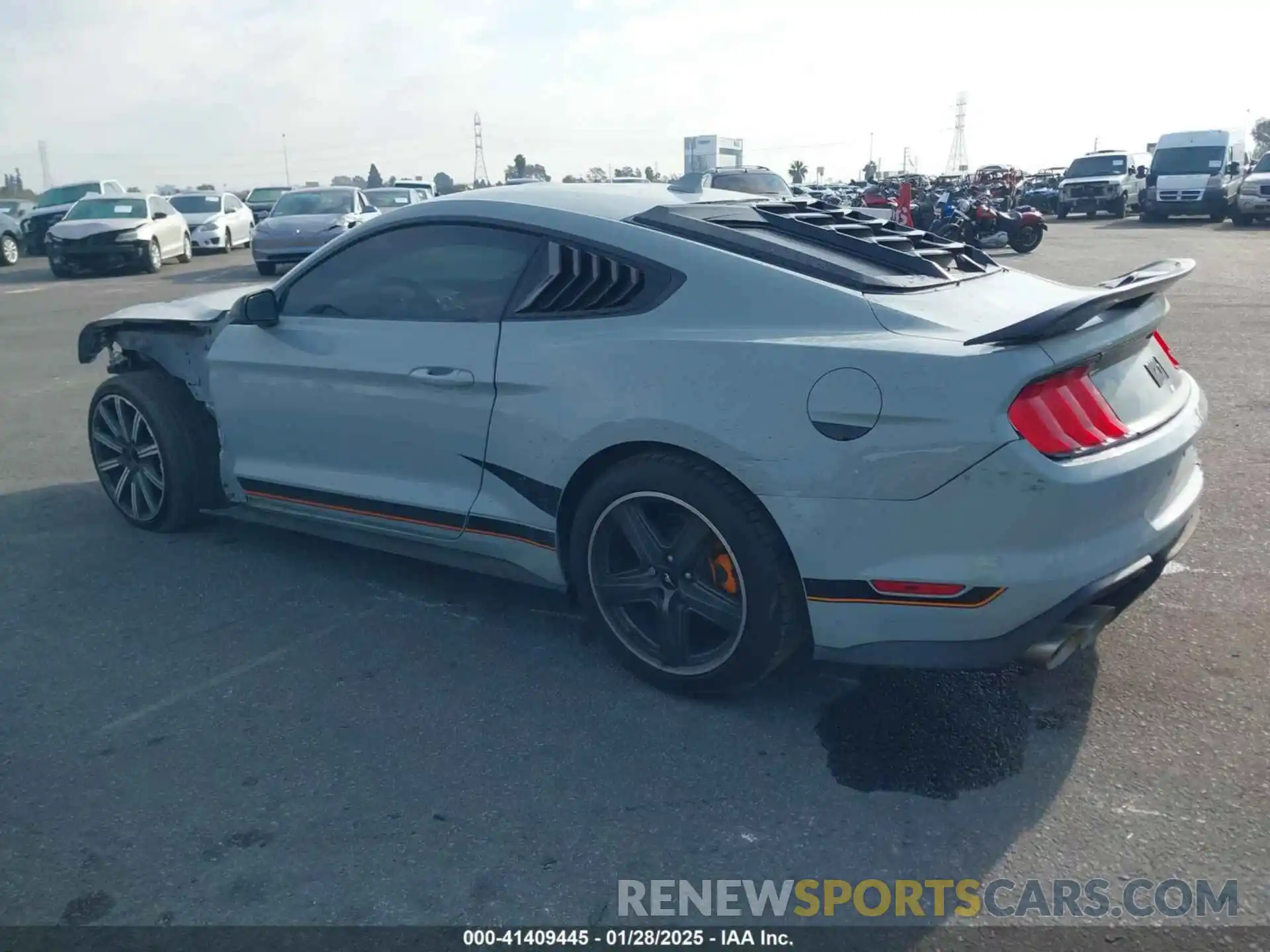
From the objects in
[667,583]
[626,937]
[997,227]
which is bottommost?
[626,937]

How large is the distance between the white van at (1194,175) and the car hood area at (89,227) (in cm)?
2394

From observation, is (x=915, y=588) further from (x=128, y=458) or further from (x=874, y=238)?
(x=128, y=458)

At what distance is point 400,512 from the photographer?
4070 mm

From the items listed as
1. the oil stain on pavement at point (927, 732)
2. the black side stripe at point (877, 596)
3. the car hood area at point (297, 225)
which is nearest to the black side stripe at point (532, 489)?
the black side stripe at point (877, 596)

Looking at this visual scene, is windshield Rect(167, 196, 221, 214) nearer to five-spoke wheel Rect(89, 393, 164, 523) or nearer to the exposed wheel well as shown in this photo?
five-spoke wheel Rect(89, 393, 164, 523)

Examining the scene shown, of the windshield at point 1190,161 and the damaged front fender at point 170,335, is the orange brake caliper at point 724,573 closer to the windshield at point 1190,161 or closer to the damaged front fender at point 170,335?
the damaged front fender at point 170,335

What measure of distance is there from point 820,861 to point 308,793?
1.40 meters

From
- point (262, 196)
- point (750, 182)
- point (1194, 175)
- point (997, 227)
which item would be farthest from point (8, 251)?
point (1194, 175)

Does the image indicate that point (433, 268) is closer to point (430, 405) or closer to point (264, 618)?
point (430, 405)

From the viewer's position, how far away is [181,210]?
25.9 metres

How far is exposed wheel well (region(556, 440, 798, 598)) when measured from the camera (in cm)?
317

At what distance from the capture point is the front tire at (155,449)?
493 cm

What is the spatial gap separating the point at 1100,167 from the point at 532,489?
33362 millimetres

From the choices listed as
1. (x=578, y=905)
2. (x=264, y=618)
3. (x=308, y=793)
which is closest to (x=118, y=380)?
(x=264, y=618)
